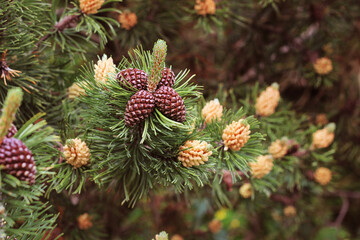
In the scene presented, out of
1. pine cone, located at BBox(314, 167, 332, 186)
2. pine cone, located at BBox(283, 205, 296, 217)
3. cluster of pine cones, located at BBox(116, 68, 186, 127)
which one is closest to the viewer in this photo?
cluster of pine cones, located at BBox(116, 68, 186, 127)

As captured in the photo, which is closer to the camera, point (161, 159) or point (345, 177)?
point (161, 159)

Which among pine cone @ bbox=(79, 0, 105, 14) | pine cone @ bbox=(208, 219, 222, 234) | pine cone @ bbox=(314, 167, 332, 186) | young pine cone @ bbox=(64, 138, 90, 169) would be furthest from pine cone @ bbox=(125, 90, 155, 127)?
pine cone @ bbox=(208, 219, 222, 234)

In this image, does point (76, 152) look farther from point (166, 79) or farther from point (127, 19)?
point (127, 19)

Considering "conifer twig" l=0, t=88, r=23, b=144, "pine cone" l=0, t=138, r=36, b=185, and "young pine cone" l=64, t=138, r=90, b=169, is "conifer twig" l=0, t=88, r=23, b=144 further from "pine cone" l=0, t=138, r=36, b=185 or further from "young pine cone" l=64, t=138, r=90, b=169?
"young pine cone" l=64, t=138, r=90, b=169

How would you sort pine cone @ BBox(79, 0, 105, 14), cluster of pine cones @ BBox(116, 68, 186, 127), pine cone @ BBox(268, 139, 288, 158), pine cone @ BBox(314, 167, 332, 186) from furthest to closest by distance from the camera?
pine cone @ BBox(314, 167, 332, 186) → pine cone @ BBox(268, 139, 288, 158) → pine cone @ BBox(79, 0, 105, 14) → cluster of pine cones @ BBox(116, 68, 186, 127)

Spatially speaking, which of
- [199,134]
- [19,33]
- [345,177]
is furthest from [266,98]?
[345,177]

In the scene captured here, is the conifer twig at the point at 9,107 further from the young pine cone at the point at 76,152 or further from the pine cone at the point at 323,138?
the pine cone at the point at 323,138

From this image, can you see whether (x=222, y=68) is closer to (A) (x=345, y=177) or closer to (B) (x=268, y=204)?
(B) (x=268, y=204)
